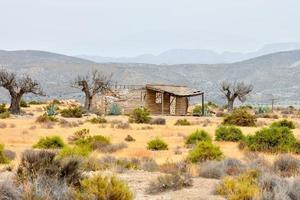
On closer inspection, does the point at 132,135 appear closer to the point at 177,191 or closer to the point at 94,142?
the point at 94,142

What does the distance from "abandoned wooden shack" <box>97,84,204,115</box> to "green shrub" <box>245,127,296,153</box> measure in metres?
30.2

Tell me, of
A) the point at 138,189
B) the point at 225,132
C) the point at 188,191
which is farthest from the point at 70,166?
the point at 225,132

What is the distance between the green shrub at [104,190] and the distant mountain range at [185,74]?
10270 centimetres

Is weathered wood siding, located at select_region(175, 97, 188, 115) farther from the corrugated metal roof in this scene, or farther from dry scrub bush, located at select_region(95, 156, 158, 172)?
dry scrub bush, located at select_region(95, 156, 158, 172)

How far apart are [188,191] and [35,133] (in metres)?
20.2

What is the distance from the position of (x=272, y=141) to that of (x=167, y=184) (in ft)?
42.0

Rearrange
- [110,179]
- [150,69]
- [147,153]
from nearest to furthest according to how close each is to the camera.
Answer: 1. [110,179]
2. [147,153]
3. [150,69]

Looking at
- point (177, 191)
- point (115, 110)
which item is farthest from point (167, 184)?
point (115, 110)

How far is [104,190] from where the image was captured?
8.89m

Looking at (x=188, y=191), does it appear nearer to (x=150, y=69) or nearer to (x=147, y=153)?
(x=147, y=153)

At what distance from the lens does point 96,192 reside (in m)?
8.91

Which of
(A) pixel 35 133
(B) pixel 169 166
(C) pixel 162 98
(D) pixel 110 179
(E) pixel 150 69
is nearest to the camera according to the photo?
(D) pixel 110 179

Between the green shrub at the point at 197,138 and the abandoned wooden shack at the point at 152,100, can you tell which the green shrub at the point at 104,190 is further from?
the abandoned wooden shack at the point at 152,100

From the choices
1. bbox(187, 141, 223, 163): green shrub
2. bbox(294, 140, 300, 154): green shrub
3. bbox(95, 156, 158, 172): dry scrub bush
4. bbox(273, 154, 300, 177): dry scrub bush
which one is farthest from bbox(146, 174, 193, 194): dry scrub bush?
bbox(294, 140, 300, 154): green shrub
